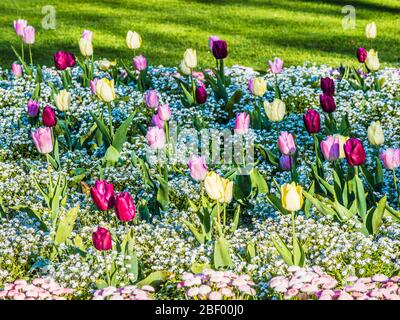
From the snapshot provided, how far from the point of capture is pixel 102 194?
417 centimetres

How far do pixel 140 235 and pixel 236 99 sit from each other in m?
2.29

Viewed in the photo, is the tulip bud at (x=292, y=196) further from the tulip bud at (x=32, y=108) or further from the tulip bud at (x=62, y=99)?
the tulip bud at (x=32, y=108)

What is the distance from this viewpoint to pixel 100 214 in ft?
16.6

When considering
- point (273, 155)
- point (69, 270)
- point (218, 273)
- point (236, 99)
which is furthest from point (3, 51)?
point (218, 273)

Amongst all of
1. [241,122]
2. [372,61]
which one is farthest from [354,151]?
[372,61]

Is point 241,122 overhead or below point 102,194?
overhead

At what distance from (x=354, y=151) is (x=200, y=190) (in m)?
1.25

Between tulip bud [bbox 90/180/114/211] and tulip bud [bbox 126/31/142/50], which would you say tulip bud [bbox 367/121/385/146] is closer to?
tulip bud [bbox 90/180/114/211]

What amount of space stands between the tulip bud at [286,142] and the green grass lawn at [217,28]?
426 cm

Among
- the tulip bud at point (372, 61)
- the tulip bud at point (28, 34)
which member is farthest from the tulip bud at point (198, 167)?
the tulip bud at point (28, 34)

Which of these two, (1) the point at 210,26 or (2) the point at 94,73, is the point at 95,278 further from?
(1) the point at 210,26

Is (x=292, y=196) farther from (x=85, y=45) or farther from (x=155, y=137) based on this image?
(x=85, y=45)

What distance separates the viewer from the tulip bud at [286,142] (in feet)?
15.5

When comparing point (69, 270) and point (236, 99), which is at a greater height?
point (236, 99)
